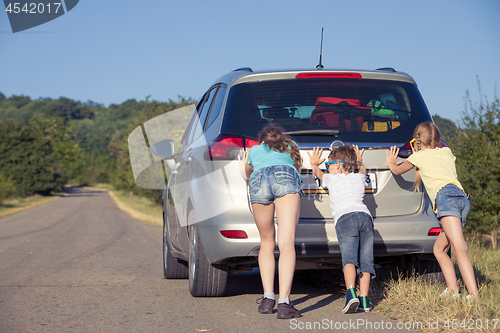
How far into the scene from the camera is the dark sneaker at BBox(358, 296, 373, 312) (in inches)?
167

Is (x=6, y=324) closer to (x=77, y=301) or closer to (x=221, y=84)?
(x=77, y=301)

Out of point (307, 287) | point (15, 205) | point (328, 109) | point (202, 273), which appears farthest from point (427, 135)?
point (15, 205)

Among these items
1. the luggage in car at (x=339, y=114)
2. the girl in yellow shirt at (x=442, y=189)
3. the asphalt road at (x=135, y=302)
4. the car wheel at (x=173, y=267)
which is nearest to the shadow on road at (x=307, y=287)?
the asphalt road at (x=135, y=302)

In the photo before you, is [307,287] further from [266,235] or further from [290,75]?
[290,75]

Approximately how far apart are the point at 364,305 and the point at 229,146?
65.5 inches

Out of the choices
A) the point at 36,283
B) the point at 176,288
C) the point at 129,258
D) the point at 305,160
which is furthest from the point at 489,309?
the point at 129,258

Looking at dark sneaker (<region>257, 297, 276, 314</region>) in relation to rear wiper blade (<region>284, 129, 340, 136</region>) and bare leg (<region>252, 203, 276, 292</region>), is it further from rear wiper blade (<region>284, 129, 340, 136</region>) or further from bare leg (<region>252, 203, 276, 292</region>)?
rear wiper blade (<region>284, 129, 340, 136</region>)

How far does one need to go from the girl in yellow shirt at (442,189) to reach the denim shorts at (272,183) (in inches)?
31.3

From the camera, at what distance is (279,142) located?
401cm

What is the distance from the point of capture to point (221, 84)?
4.99 meters

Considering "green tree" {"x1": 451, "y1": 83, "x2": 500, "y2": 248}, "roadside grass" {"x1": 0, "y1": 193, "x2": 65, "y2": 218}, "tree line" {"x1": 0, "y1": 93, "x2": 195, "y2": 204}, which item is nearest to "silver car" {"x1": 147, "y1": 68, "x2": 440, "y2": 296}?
"green tree" {"x1": 451, "y1": 83, "x2": 500, "y2": 248}

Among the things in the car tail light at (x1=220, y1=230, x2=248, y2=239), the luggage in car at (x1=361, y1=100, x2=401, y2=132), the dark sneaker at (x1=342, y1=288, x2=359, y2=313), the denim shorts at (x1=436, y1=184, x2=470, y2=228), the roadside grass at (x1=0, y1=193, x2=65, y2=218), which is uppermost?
the luggage in car at (x1=361, y1=100, x2=401, y2=132)

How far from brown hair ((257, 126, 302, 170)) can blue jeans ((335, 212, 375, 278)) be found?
577 millimetres

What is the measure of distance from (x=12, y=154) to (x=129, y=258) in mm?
69630
